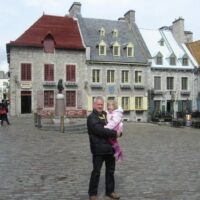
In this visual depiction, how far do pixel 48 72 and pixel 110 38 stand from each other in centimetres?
852

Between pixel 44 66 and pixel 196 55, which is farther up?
pixel 196 55

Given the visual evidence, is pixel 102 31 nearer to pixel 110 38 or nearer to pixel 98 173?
pixel 110 38

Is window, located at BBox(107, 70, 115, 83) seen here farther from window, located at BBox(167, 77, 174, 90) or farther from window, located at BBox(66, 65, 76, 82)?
window, located at BBox(167, 77, 174, 90)

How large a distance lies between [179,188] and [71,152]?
19.2ft

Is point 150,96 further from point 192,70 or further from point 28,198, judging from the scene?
point 28,198

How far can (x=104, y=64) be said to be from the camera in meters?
37.5

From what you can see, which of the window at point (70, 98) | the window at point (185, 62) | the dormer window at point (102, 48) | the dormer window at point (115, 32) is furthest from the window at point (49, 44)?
the window at point (185, 62)

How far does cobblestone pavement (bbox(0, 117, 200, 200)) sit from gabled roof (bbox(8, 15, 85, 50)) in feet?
73.3

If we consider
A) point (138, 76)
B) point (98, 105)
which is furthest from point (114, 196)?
point (138, 76)

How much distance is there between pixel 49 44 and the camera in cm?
3594

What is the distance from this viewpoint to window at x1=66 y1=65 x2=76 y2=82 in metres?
36.5

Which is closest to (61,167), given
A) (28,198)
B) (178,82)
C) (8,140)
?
(28,198)

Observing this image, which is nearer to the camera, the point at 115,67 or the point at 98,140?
the point at 98,140

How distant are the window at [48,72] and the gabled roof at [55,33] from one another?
6.83 ft
